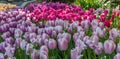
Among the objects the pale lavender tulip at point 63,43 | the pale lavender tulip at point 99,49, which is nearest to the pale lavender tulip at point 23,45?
the pale lavender tulip at point 63,43

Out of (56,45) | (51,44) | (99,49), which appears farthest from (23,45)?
(99,49)

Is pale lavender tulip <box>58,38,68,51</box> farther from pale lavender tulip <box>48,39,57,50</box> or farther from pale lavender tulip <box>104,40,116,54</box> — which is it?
pale lavender tulip <box>104,40,116,54</box>

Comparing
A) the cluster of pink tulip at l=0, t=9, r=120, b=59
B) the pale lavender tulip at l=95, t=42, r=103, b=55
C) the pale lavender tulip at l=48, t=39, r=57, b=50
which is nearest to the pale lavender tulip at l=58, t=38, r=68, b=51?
the cluster of pink tulip at l=0, t=9, r=120, b=59

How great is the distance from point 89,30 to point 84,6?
6604mm

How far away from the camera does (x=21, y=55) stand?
405 cm

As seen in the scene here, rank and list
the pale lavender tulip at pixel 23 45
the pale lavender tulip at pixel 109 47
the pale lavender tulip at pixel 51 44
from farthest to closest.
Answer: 1. the pale lavender tulip at pixel 23 45
2. the pale lavender tulip at pixel 51 44
3. the pale lavender tulip at pixel 109 47

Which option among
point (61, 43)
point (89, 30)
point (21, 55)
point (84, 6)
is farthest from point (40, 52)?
point (84, 6)

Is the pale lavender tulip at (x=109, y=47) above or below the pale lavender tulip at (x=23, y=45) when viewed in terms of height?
above

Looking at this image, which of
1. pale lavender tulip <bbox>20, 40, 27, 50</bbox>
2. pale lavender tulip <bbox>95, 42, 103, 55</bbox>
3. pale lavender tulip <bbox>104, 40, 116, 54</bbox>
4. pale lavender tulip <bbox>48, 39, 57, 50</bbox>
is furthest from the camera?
pale lavender tulip <bbox>20, 40, 27, 50</bbox>

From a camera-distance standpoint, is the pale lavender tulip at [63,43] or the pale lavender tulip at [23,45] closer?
the pale lavender tulip at [63,43]

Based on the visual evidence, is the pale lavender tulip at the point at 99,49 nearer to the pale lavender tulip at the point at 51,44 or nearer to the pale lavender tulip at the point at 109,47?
the pale lavender tulip at the point at 109,47

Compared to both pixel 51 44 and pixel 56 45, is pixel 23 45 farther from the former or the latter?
pixel 56 45

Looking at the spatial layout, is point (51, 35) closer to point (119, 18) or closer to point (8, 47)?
point (8, 47)

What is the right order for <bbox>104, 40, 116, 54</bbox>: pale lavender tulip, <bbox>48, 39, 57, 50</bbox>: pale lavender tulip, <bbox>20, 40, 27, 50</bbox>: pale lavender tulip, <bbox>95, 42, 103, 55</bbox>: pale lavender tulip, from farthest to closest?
<bbox>20, 40, 27, 50</bbox>: pale lavender tulip, <bbox>48, 39, 57, 50</bbox>: pale lavender tulip, <bbox>95, 42, 103, 55</bbox>: pale lavender tulip, <bbox>104, 40, 116, 54</bbox>: pale lavender tulip
